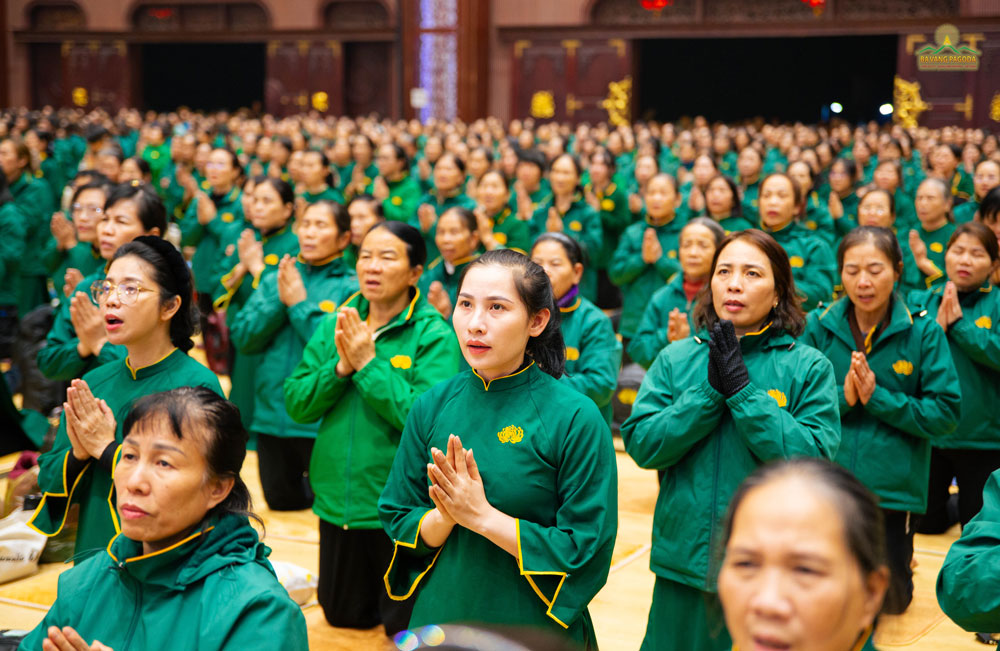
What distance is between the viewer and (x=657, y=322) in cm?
560

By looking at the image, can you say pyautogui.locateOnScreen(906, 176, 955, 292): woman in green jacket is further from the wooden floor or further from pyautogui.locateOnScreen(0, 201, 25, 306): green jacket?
pyautogui.locateOnScreen(0, 201, 25, 306): green jacket

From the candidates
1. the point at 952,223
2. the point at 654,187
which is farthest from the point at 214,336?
the point at 952,223

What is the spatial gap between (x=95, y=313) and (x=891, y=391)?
3097 millimetres

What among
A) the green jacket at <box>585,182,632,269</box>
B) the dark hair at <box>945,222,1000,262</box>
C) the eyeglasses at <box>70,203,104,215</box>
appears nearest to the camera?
the dark hair at <box>945,222,1000,262</box>

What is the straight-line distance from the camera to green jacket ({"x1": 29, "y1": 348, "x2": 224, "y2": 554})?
10.8 feet

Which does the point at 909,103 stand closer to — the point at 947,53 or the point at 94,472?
the point at 947,53

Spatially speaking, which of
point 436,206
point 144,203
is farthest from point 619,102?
point 144,203

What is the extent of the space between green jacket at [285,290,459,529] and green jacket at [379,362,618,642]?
4.01ft

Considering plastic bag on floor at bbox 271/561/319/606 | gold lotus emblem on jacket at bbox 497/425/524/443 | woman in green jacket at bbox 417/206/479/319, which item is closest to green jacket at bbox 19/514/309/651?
gold lotus emblem on jacket at bbox 497/425/524/443

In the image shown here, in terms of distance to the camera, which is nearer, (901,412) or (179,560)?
(179,560)

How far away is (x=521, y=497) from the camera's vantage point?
8.89 ft

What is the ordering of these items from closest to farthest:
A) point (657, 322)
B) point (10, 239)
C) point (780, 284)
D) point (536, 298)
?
1. point (536, 298)
2. point (780, 284)
3. point (657, 322)
4. point (10, 239)

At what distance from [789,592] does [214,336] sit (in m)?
7.34

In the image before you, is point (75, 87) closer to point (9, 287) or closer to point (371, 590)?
point (9, 287)
